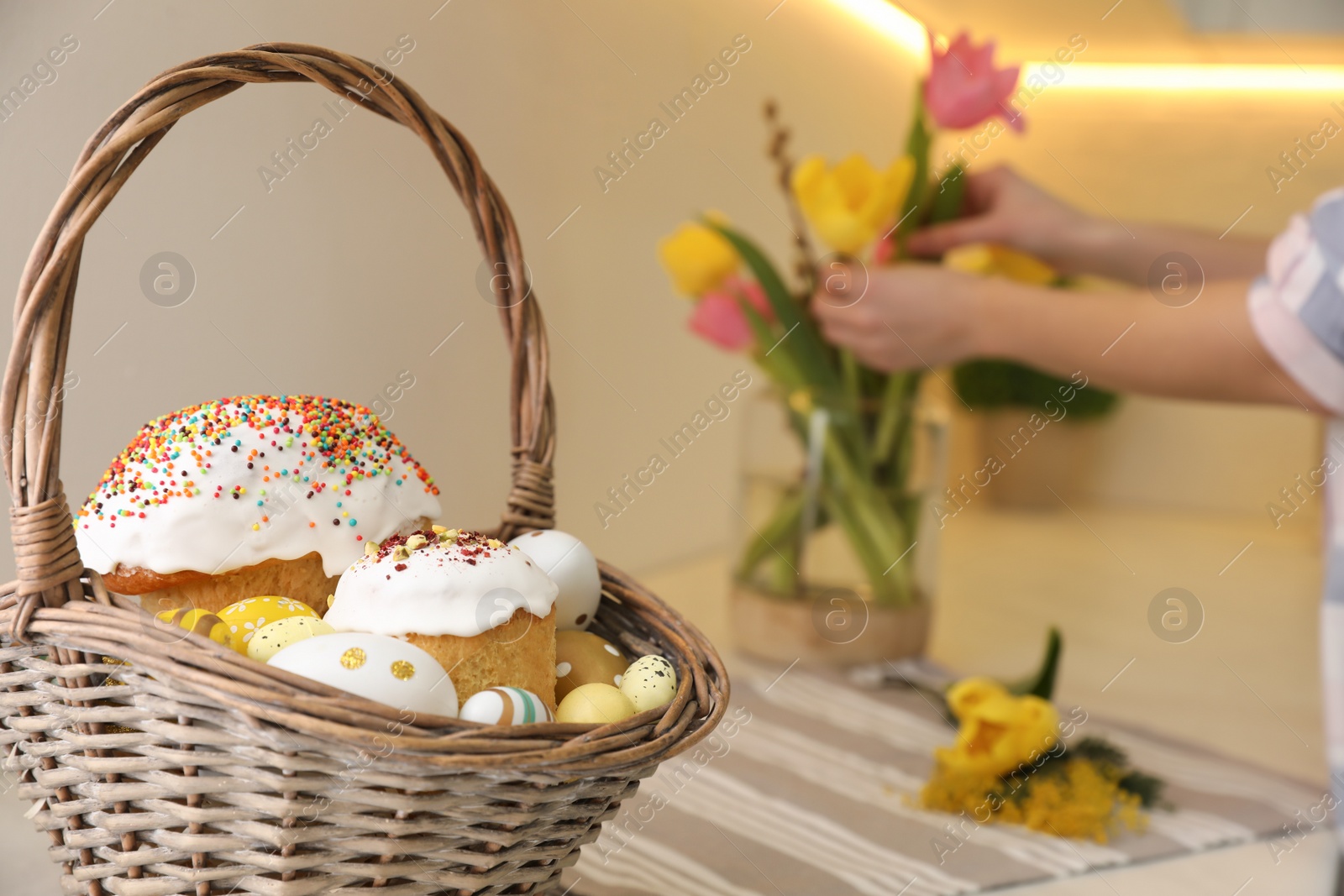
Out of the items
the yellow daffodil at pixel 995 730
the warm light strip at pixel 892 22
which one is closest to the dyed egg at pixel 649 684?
the yellow daffodil at pixel 995 730

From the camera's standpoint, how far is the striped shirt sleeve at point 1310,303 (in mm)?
A: 690

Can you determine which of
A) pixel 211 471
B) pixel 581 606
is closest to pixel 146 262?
pixel 211 471

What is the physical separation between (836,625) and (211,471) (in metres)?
0.69

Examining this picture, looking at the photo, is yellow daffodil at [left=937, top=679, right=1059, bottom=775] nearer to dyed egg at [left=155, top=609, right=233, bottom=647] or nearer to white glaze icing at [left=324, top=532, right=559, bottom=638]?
white glaze icing at [left=324, top=532, right=559, bottom=638]

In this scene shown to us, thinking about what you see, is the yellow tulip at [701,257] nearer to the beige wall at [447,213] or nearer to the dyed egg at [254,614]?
the beige wall at [447,213]

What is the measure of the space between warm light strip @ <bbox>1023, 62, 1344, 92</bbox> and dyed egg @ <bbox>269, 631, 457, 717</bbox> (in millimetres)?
2035

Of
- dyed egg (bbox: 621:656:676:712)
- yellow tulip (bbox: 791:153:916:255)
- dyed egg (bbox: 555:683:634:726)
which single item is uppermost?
dyed egg (bbox: 555:683:634:726)

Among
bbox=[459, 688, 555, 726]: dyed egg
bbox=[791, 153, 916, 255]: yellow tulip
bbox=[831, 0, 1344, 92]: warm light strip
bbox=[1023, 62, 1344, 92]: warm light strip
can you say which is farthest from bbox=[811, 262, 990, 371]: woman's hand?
bbox=[1023, 62, 1344, 92]: warm light strip

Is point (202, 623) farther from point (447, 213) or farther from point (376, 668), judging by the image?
point (447, 213)

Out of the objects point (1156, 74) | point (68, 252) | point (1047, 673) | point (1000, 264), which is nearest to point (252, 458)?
point (68, 252)

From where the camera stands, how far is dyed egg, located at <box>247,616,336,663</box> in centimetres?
44

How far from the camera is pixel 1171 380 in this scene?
2.55 feet

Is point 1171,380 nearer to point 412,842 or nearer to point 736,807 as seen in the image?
point 736,807

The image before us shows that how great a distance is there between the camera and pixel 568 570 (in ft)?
1.82
